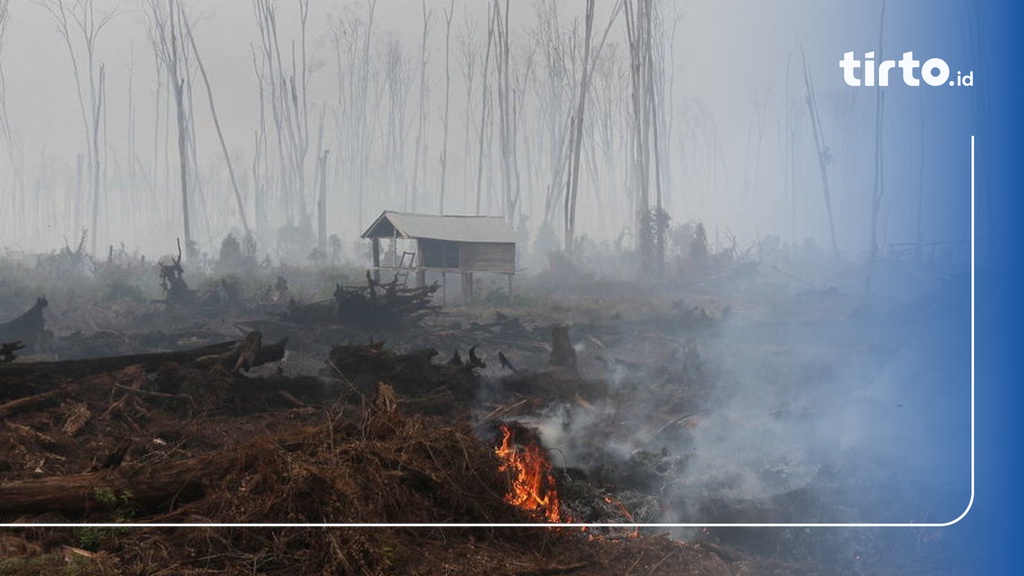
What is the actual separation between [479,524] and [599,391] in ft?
8.49

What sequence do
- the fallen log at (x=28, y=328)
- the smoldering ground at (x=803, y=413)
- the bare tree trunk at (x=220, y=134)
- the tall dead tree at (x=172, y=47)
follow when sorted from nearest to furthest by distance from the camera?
1. the smoldering ground at (x=803, y=413)
2. the tall dead tree at (x=172, y=47)
3. the bare tree trunk at (x=220, y=134)
4. the fallen log at (x=28, y=328)

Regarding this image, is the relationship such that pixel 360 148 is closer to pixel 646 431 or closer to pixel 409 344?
pixel 409 344

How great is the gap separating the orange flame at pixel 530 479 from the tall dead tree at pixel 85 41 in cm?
522

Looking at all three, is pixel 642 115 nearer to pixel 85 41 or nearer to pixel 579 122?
pixel 579 122

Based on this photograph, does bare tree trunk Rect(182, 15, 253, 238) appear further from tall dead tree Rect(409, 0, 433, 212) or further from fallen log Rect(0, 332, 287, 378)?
fallen log Rect(0, 332, 287, 378)

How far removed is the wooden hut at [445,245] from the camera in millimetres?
7426

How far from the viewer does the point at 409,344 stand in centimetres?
764

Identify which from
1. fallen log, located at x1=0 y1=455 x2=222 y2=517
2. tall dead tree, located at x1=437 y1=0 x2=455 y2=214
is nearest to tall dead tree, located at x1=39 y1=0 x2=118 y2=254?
tall dead tree, located at x1=437 y1=0 x2=455 y2=214

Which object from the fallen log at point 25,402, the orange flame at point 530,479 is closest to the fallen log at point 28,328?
the fallen log at point 25,402

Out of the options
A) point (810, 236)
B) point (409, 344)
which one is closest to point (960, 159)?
point (810, 236)

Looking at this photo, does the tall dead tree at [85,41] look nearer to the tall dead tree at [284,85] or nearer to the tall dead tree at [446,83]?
the tall dead tree at [284,85]

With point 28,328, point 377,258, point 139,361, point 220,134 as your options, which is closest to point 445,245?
point 377,258

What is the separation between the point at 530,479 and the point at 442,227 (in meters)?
2.71

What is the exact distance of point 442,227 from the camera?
7.36 metres
